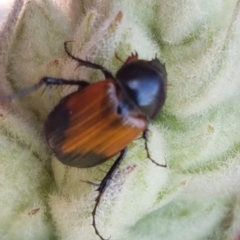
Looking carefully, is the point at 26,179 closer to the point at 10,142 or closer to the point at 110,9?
the point at 10,142

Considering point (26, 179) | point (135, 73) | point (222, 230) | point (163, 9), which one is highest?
point (163, 9)

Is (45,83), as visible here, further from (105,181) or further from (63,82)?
→ (105,181)

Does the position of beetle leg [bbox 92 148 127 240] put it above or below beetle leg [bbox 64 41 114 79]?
below

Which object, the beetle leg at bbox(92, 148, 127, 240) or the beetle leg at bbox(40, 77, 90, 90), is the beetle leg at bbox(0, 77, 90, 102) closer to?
the beetle leg at bbox(40, 77, 90, 90)

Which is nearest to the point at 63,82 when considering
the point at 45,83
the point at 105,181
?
the point at 45,83

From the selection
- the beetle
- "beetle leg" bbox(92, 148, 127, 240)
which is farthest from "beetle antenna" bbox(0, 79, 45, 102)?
"beetle leg" bbox(92, 148, 127, 240)

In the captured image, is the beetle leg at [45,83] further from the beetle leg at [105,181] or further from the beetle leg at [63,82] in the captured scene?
the beetle leg at [105,181]

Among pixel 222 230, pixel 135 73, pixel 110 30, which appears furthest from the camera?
pixel 222 230

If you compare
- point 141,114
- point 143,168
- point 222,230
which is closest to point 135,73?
point 141,114
